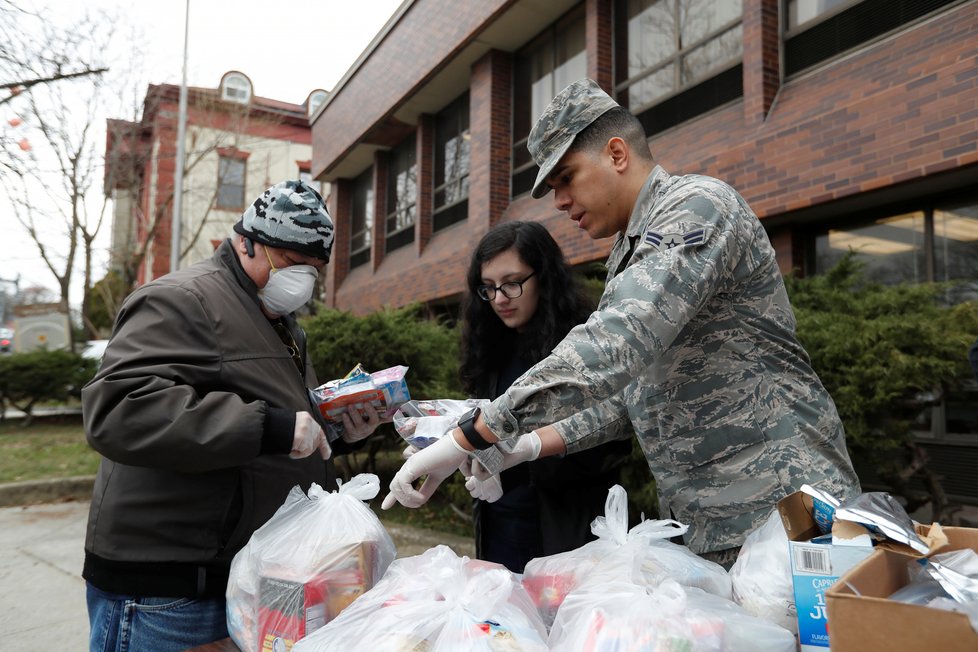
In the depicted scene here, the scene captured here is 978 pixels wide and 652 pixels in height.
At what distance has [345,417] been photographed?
2064 millimetres

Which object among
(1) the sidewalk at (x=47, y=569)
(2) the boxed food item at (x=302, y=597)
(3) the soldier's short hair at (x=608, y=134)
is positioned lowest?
(1) the sidewalk at (x=47, y=569)

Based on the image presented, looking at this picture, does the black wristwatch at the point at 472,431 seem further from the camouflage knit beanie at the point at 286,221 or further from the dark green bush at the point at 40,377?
the dark green bush at the point at 40,377

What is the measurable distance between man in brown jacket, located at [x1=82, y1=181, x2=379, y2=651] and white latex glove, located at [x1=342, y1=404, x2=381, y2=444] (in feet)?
0.73

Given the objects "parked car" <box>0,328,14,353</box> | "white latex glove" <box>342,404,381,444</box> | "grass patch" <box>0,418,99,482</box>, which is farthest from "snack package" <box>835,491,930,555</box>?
"parked car" <box>0,328,14,353</box>

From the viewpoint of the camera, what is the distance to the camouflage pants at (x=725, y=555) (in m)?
1.51

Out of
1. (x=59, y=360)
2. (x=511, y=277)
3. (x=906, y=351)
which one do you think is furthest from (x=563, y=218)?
(x=59, y=360)

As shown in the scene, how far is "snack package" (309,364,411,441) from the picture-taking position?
1.95 meters

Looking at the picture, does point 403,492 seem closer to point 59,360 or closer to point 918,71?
point 918,71

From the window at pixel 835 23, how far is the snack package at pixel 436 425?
20.7 feet

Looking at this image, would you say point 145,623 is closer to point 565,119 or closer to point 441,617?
point 441,617

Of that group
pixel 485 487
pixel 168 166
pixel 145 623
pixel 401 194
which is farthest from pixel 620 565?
Answer: pixel 168 166

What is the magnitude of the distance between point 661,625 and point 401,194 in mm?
15307

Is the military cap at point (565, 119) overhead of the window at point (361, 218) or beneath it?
beneath

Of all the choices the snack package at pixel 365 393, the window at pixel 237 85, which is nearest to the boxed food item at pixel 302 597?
the snack package at pixel 365 393
